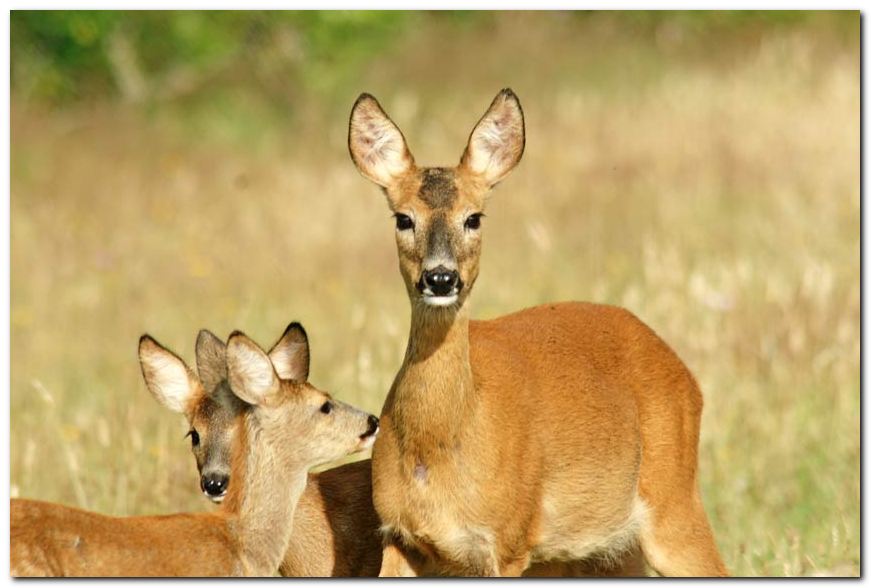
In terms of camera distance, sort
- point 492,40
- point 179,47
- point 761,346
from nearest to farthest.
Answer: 1. point 761,346
2. point 179,47
3. point 492,40

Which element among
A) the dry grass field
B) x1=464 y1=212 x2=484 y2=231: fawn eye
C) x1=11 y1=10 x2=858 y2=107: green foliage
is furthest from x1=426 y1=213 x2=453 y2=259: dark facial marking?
x1=11 y1=10 x2=858 y2=107: green foliage

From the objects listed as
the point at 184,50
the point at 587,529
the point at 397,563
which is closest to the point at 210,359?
the point at 397,563

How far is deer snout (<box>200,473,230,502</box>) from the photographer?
23.1ft

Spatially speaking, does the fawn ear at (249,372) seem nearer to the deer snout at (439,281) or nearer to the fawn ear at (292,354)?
the fawn ear at (292,354)

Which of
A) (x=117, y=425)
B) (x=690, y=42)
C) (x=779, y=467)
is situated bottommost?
(x=779, y=467)

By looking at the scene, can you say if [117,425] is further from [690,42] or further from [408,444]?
[690,42]

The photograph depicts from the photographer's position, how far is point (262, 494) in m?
6.87

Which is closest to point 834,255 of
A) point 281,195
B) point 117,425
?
point 281,195

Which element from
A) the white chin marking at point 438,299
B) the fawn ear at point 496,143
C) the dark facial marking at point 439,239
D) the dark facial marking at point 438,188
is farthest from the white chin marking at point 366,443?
the fawn ear at point 496,143

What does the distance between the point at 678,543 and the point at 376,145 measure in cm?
192

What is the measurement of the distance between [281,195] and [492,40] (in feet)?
17.2

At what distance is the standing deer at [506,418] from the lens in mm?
6859

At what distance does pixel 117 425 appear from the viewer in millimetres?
9727

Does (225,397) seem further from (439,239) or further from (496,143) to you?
(496,143)
